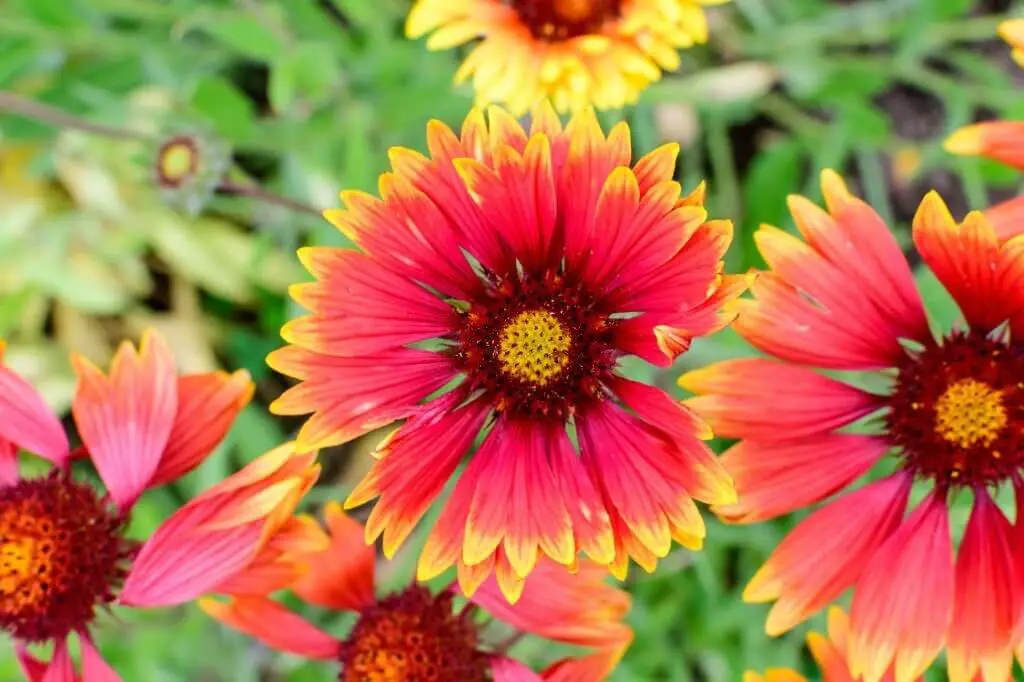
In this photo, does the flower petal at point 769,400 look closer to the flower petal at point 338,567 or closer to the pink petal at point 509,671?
the pink petal at point 509,671

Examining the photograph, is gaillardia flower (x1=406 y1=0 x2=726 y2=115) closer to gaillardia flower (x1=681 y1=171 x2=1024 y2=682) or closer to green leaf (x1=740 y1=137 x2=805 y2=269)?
gaillardia flower (x1=681 y1=171 x2=1024 y2=682)

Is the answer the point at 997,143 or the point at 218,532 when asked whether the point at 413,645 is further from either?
the point at 997,143

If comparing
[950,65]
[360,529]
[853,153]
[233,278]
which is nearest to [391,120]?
[233,278]

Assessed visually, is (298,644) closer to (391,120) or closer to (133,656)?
(133,656)

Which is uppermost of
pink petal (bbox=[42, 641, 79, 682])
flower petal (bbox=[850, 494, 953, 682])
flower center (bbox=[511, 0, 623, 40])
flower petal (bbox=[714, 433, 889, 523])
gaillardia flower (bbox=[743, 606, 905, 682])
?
flower center (bbox=[511, 0, 623, 40])

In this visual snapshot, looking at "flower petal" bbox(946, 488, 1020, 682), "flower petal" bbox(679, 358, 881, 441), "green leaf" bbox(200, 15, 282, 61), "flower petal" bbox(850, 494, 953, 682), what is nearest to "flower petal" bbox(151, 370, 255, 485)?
"flower petal" bbox(679, 358, 881, 441)

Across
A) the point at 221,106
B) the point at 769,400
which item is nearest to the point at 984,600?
the point at 769,400
